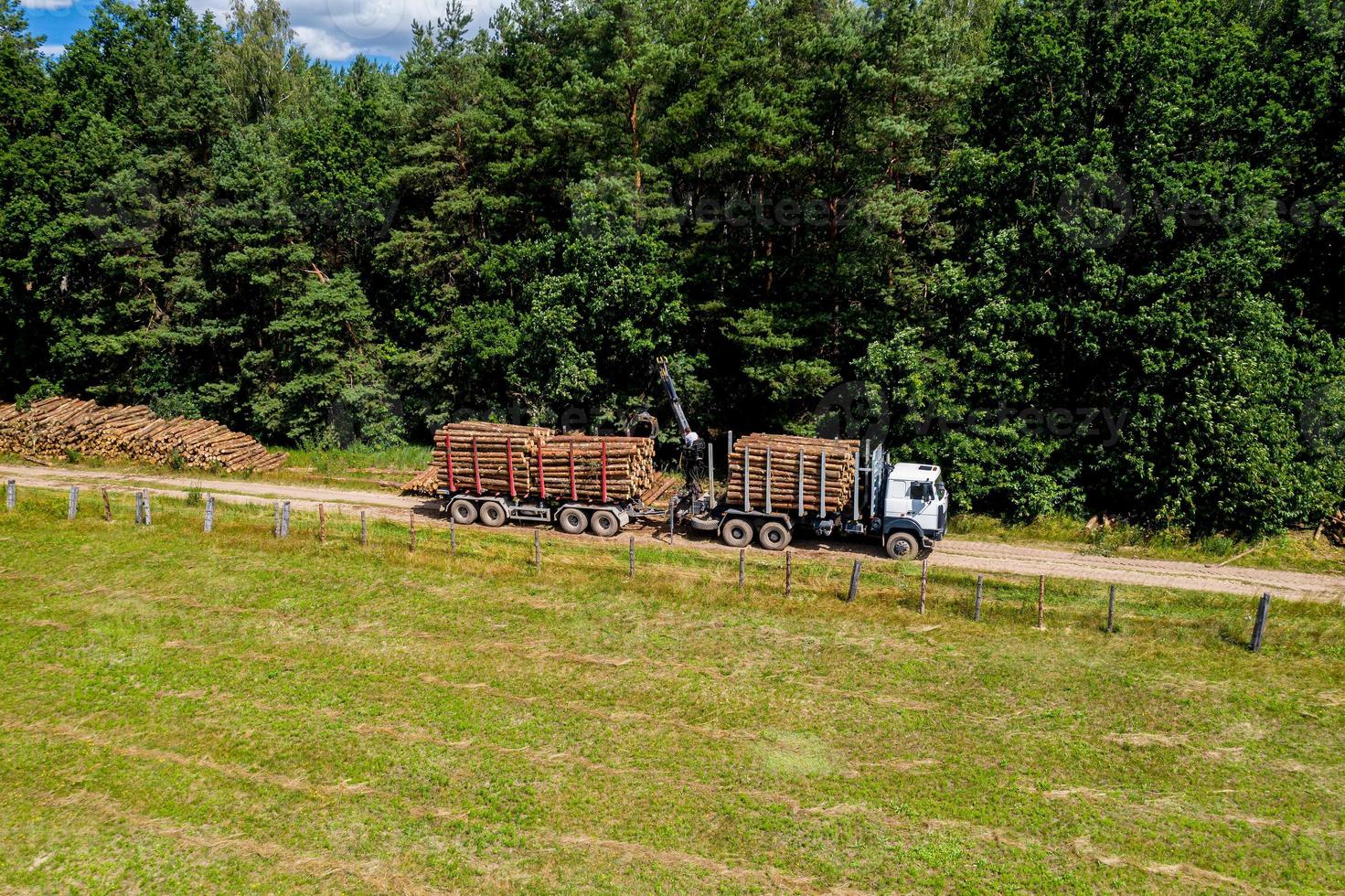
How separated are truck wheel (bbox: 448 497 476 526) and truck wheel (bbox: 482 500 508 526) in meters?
0.50

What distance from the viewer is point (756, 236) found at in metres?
39.6

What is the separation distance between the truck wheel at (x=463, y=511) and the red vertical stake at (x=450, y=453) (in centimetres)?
52

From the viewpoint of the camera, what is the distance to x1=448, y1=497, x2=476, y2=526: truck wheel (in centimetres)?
3183

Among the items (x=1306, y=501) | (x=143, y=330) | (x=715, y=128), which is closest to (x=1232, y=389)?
(x=1306, y=501)

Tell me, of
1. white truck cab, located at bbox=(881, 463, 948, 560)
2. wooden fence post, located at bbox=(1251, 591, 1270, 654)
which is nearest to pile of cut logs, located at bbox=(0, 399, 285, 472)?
white truck cab, located at bbox=(881, 463, 948, 560)

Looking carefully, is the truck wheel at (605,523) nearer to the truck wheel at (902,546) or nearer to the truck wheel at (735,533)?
the truck wheel at (735,533)

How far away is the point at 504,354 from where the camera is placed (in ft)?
130

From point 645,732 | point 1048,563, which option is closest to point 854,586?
point 1048,563

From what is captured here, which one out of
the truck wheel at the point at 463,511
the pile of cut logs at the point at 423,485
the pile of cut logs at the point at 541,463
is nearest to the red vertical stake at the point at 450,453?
the pile of cut logs at the point at 541,463

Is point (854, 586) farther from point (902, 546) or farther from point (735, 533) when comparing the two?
point (735, 533)

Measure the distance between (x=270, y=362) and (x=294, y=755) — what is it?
34.3 m

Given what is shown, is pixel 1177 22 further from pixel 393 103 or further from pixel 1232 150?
pixel 393 103

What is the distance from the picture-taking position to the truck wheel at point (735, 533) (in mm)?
29281

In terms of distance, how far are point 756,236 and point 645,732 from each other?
26.6 m
